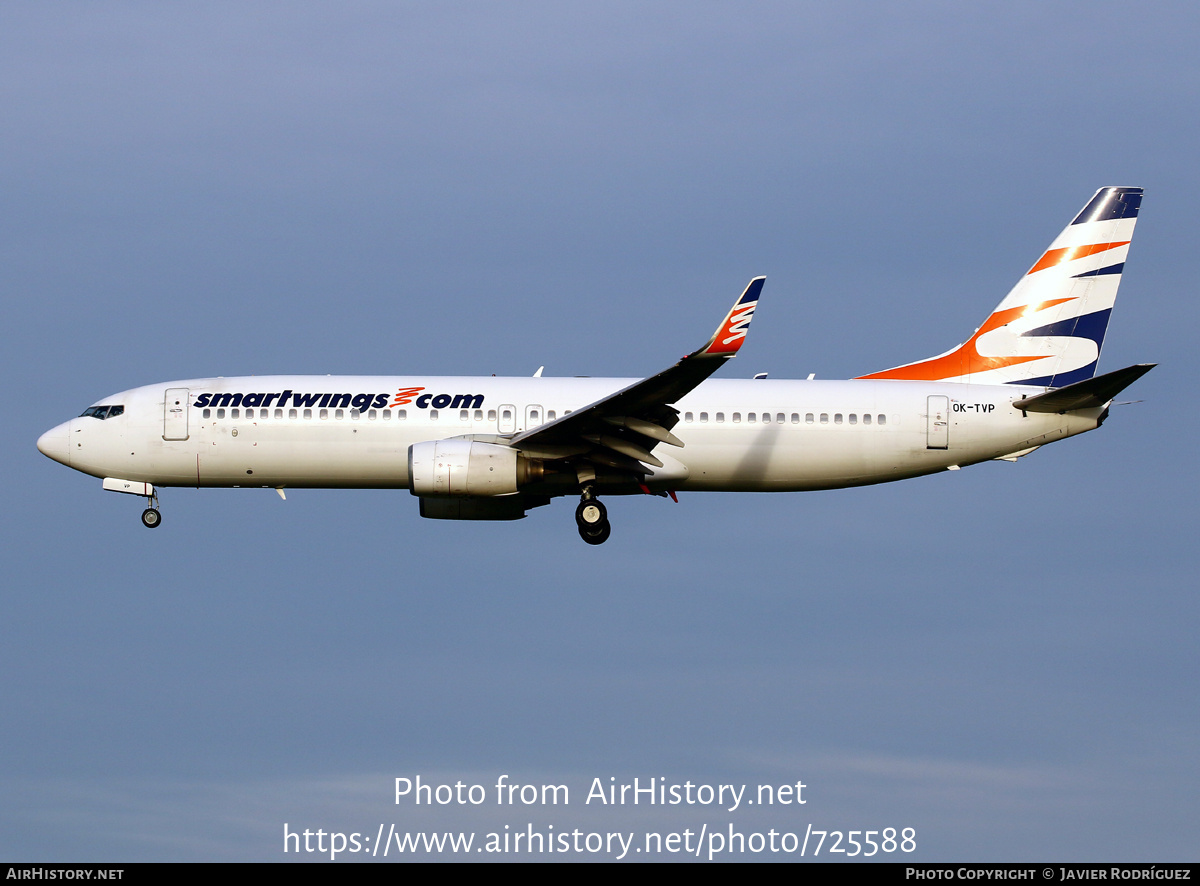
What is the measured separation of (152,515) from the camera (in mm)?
34500

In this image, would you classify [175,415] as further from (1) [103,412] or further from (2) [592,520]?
(2) [592,520]

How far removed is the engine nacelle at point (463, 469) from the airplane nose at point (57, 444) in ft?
30.8

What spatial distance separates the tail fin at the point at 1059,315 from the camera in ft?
115

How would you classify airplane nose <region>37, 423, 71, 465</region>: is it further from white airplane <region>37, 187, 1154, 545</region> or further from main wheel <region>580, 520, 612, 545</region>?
main wheel <region>580, 520, 612, 545</region>

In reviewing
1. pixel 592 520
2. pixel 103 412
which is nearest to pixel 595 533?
pixel 592 520

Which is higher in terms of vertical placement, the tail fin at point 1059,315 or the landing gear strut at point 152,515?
the tail fin at point 1059,315

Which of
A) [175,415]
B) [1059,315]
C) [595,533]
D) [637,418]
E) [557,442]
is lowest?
[595,533]

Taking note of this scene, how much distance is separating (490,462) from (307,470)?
4.93 m

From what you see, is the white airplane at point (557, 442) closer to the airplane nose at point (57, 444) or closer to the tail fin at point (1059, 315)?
the airplane nose at point (57, 444)

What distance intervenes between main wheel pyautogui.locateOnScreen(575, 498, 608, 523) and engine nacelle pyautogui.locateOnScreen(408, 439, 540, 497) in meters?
1.95

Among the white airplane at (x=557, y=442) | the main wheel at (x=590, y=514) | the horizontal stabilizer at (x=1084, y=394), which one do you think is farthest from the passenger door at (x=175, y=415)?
the horizontal stabilizer at (x=1084, y=394)

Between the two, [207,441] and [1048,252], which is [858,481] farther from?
[207,441]

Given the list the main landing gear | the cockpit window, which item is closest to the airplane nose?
the cockpit window

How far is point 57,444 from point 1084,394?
2457 centimetres
